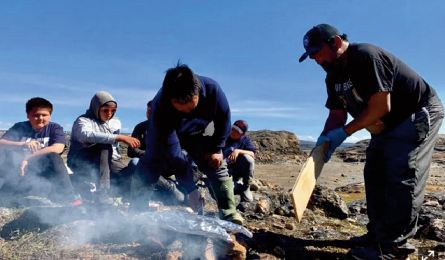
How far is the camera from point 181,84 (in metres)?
3.16

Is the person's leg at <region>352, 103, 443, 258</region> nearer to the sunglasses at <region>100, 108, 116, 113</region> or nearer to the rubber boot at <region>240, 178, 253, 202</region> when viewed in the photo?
the rubber boot at <region>240, 178, 253, 202</region>

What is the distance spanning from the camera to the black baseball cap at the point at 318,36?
3352 millimetres

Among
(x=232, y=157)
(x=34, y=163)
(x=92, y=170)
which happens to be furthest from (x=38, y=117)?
(x=232, y=157)

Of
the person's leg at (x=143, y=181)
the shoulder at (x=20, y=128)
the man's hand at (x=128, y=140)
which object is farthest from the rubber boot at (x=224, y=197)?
the shoulder at (x=20, y=128)

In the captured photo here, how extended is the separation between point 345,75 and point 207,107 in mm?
1176

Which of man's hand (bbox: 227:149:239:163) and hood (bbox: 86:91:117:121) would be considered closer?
Result: hood (bbox: 86:91:117:121)

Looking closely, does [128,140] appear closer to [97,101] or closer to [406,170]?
[97,101]

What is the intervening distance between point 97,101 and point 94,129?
1.13 feet

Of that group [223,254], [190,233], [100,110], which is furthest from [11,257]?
[100,110]

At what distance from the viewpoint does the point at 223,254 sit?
3.22 meters

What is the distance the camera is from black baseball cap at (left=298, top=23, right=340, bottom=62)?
132 inches

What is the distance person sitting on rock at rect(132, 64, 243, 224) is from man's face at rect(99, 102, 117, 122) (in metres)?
1.38

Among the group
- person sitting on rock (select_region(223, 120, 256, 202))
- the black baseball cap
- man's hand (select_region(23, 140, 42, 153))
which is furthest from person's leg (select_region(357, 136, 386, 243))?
man's hand (select_region(23, 140, 42, 153))

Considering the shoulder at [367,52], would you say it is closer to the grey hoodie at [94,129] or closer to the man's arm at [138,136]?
the grey hoodie at [94,129]
